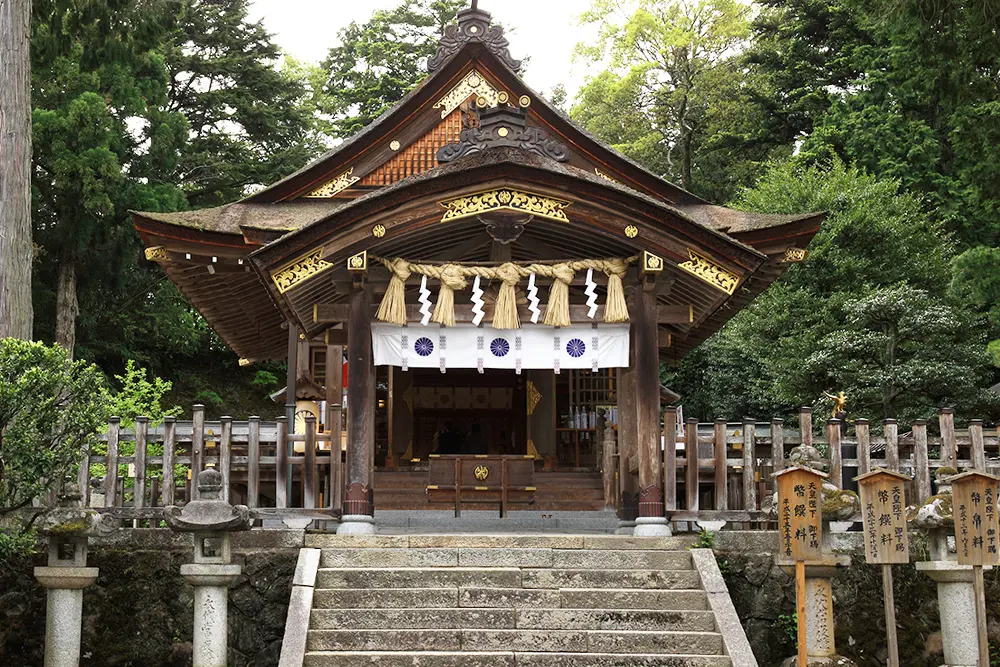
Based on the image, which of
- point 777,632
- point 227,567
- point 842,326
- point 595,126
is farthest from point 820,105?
point 227,567

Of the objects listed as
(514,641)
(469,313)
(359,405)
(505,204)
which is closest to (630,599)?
(514,641)

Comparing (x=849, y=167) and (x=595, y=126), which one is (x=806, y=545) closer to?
(x=849, y=167)

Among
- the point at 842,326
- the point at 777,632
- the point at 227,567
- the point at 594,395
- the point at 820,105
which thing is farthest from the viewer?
the point at 820,105

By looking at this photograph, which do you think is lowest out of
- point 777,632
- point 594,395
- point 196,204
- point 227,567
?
point 777,632

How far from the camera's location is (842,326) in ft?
78.5

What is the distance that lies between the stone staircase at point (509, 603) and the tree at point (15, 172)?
4858mm

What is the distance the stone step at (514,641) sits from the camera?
9.66m

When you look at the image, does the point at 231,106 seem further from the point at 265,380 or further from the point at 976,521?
the point at 976,521

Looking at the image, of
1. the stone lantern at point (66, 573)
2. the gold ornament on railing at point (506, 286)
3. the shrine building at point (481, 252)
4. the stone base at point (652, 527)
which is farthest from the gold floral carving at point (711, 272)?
the stone lantern at point (66, 573)

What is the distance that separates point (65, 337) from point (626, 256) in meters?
18.5

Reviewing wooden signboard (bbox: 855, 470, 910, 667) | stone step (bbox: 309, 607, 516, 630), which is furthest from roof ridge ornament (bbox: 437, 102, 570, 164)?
wooden signboard (bbox: 855, 470, 910, 667)

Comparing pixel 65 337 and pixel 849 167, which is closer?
pixel 65 337

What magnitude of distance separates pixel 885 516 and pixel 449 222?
17.8 ft

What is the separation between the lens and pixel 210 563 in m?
10.1
